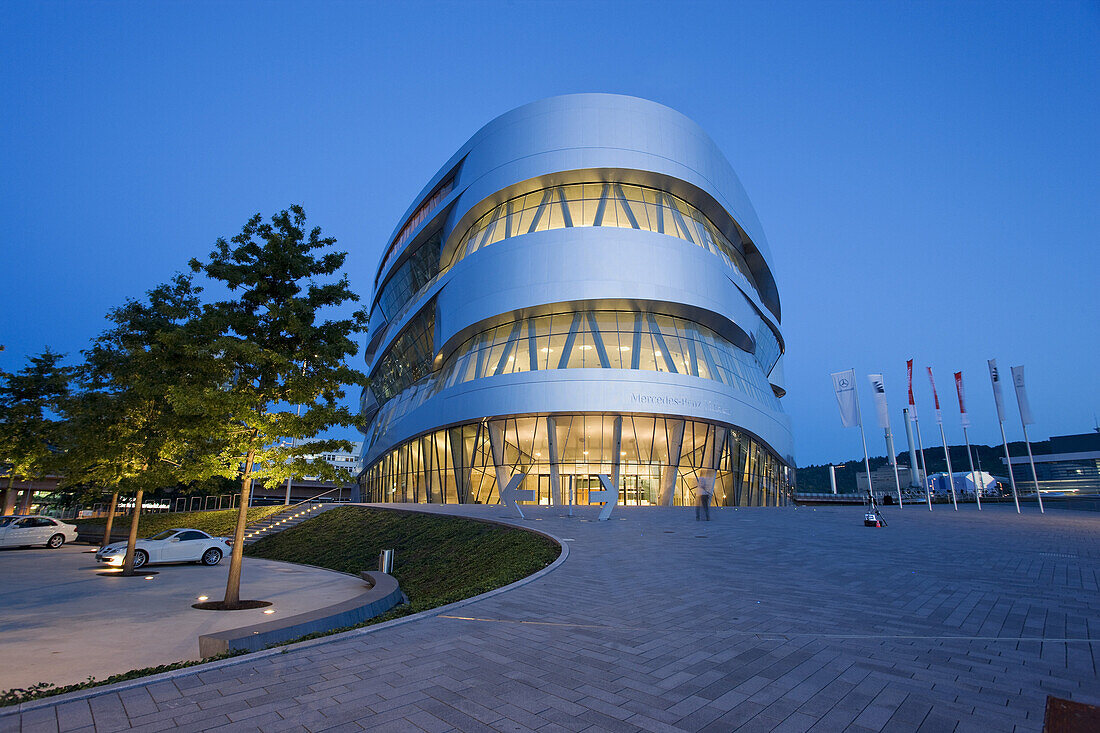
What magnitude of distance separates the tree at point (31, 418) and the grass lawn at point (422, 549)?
9.55m

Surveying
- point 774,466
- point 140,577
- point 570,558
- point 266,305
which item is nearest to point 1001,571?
point 570,558

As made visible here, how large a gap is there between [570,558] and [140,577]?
14.2m

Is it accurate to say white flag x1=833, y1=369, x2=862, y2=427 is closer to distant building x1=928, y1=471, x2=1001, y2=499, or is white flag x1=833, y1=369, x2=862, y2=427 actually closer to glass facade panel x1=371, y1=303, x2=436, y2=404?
glass facade panel x1=371, y1=303, x2=436, y2=404

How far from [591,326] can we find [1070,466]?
7756 centimetres

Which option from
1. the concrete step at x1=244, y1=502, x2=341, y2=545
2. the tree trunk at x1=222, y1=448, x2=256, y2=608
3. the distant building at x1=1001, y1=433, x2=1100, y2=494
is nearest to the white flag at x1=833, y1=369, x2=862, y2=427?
the concrete step at x1=244, y1=502, x2=341, y2=545

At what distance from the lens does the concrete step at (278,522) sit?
2959cm

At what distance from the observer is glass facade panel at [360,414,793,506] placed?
1393 inches

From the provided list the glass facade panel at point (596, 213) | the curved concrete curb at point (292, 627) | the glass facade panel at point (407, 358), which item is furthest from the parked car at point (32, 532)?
the glass facade panel at point (596, 213)

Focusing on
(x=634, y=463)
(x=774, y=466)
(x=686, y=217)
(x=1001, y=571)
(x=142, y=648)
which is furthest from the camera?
(x=774, y=466)

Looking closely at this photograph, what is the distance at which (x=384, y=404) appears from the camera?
200 ft

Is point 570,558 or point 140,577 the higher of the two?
point 570,558

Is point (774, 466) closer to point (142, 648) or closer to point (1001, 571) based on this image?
point (1001, 571)

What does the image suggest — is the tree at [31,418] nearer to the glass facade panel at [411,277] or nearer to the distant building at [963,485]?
the glass facade panel at [411,277]

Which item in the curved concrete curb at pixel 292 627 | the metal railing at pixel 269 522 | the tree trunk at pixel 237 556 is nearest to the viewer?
the curved concrete curb at pixel 292 627
